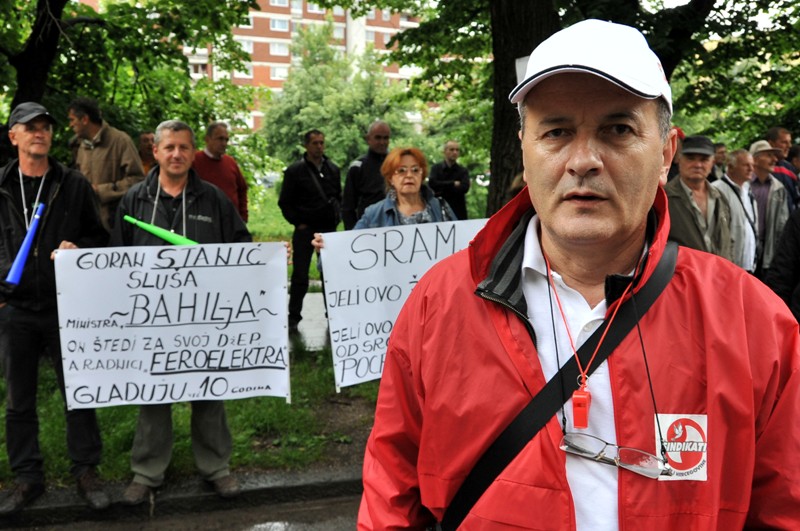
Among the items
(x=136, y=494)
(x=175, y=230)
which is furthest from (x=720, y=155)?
(x=136, y=494)

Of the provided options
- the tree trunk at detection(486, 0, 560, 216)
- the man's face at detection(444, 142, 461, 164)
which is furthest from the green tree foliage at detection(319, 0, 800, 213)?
the man's face at detection(444, 142, 461, 164)

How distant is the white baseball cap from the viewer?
150 cm

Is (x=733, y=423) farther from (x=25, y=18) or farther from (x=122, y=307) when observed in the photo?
(x=25, y=18)

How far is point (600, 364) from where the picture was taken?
1555 mm

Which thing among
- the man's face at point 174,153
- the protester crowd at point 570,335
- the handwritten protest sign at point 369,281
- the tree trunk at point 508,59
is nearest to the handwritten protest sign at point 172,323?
the handwritten protest sign at point 369,281

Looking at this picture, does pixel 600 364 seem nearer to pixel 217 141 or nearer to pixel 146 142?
pixel 217 141

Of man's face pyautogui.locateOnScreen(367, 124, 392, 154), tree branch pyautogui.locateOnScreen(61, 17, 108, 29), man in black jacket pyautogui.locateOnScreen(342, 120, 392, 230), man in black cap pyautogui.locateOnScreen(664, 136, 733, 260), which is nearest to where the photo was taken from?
man in black cap pyautogui.locateOnScreen(664, 136, 733, 260)

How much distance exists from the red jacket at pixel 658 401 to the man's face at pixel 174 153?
332 centimetres

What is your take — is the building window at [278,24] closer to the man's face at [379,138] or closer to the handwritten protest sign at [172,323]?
the man's face at [379,138]

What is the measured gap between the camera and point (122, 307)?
476 centimetres

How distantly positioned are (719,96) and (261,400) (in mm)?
9892

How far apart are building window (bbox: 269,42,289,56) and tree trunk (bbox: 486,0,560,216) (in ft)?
264

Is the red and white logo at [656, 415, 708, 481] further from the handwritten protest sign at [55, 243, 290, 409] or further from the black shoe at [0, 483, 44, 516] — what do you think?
the black shoe at [0, 483, 44, 516]

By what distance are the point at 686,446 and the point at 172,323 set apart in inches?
152
